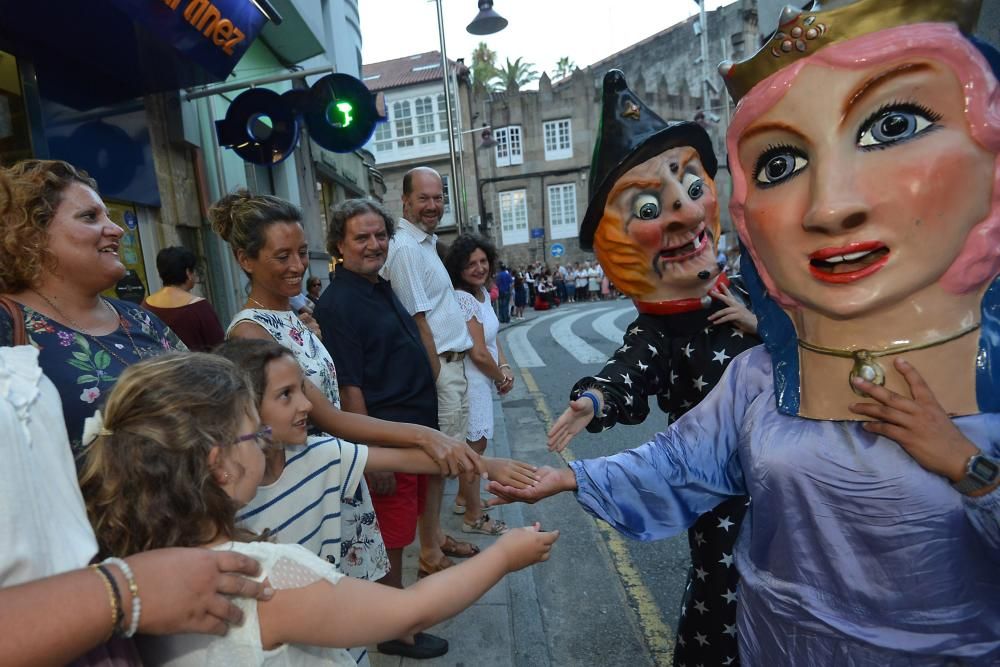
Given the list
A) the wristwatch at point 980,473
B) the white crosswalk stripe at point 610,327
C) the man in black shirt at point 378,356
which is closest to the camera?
the wristwatch at point 980,473

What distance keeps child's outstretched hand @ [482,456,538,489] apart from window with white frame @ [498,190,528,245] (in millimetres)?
27450

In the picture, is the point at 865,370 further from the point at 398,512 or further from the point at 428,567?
the point at 428,567

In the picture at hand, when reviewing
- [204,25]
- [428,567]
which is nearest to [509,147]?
[204,25]

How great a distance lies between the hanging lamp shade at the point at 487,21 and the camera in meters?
11.4

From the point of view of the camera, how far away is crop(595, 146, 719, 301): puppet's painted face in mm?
1875

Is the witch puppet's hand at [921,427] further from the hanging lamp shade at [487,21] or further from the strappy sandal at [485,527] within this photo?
the hanging lamp shade at [487,21]

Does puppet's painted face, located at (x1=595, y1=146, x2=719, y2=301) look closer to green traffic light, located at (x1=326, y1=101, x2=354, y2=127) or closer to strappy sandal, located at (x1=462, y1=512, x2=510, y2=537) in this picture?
strappy sandal, located at (x1=462, y1=512, x2=510, y2=537)

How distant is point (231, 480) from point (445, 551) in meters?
2.31

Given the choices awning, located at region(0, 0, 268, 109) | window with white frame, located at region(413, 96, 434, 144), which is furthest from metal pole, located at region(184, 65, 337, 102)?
window with white frame, located at region(413, 96, 434, 144)

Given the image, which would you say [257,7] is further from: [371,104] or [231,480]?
[231,480]

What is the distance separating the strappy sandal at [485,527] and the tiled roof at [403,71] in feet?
84.3

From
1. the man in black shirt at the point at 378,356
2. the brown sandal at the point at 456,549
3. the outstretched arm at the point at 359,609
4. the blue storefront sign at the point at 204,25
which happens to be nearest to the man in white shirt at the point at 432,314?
the brown sandal at the point at 456,549

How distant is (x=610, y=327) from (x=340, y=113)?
7539mm

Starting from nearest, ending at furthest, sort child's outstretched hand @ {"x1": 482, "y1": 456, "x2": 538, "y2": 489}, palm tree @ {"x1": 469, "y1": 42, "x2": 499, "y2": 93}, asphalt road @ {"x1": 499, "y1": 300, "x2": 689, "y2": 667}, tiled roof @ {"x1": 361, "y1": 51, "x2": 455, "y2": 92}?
child's outstretched hand @ {"x1": 482, "y1": 456, "x2": 538, "y2": 489} < asphalt road @ {"x1": 499, "y1": 300, "x2": 689, "y2": 667} < tiled roof @ {"x1": 361, "y1": 51, "x2": 455, "y2": 92} < palm tree @ {"x1": 469, "y1": 42, "x2": 499, "y2": 93}
